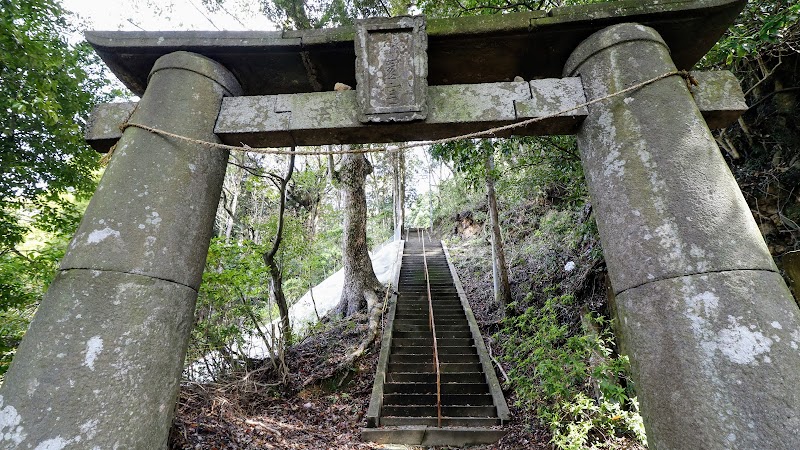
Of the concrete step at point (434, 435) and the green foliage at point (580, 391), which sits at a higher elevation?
the green foliage at point (580, 391)

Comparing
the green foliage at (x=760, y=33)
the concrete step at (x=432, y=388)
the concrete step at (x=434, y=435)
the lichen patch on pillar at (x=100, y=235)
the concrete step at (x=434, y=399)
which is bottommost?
the concrete step at (x=434, y=435)

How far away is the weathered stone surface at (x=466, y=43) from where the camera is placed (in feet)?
8.87

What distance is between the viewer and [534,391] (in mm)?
4840

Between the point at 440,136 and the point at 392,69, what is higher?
the point at 392,69

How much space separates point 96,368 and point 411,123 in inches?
91.1

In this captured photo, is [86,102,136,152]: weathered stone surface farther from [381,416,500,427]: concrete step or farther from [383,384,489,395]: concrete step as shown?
[383,384,489,395]: concrete step

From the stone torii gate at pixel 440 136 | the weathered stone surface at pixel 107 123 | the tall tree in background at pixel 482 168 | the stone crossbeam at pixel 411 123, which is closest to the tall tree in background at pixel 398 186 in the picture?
the tall tree in background at pixel 482 168

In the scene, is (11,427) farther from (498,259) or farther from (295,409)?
(498,259)

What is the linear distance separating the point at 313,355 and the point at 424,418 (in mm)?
2620

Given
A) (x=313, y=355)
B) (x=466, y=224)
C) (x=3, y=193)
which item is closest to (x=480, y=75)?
(x=313, y=355)

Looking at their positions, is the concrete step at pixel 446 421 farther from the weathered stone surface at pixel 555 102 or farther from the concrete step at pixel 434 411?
the weathered stone surface at pixel 555 102

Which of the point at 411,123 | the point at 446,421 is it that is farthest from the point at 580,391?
the point at 411,123

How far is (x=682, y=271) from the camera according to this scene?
6.46 ft

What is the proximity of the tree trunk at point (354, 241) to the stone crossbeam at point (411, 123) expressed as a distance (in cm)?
585
